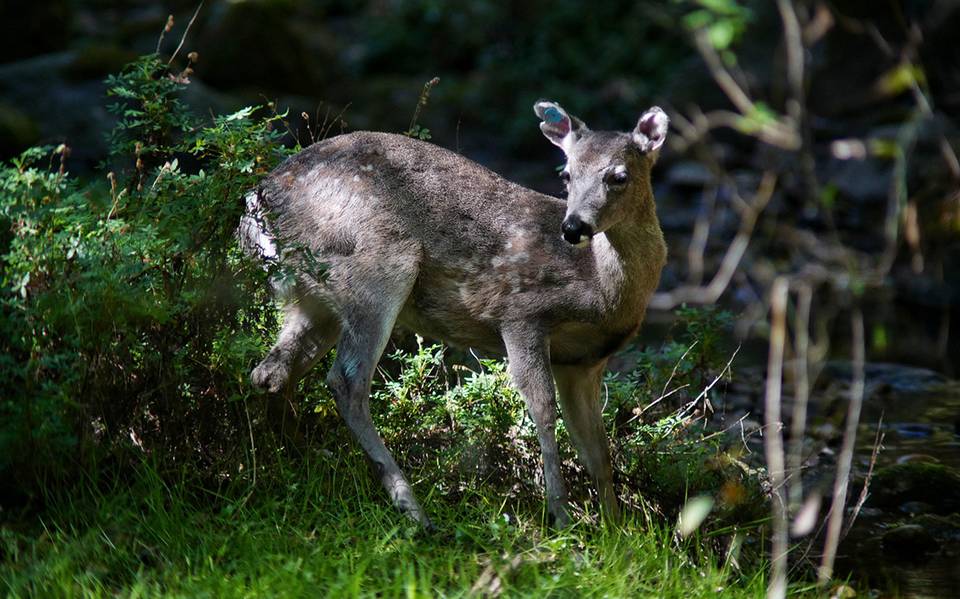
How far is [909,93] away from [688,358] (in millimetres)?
12137

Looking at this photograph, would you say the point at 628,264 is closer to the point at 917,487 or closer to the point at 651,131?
the point at 651,131

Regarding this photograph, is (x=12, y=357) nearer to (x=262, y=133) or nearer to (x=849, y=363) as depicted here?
(x=262, y=133)

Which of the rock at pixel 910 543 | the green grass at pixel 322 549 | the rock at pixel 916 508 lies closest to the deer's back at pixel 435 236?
the green grass at pixel 322 549

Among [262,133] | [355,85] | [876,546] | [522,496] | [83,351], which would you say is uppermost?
[262,133]

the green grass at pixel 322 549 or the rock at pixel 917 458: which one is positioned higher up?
the green grass at pixel 322 549

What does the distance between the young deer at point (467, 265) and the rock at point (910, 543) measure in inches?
69.7

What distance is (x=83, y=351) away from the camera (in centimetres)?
534

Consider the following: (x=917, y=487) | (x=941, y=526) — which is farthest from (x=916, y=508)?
(x=941, y=526)

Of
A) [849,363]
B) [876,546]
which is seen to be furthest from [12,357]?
[849,363]

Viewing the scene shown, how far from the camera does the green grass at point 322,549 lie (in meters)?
4.66

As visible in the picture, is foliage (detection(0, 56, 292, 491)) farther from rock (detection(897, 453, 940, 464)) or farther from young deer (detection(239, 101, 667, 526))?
rock (detection(897, 453, 940, 464))

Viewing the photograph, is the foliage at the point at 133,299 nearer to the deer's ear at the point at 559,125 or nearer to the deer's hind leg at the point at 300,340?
the deer's hind leg at the point at 300,340

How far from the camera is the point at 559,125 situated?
6.51 meters

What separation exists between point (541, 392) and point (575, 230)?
0.82 m
